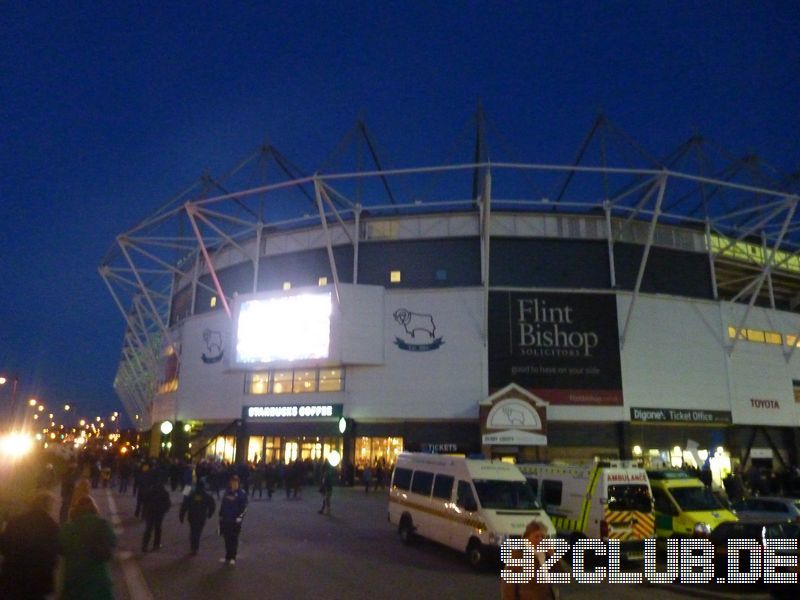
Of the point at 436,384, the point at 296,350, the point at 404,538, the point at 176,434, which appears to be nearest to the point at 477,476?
the point at 404,538

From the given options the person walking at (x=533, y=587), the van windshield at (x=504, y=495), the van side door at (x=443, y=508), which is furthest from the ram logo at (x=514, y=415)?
the person walking at (x=533, y=587)

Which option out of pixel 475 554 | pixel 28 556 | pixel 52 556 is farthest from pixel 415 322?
pixel 28 556

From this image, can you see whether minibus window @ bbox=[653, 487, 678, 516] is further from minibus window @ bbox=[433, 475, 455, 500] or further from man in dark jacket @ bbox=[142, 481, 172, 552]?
man in dark jacket @ bbox=[142, 481, 172, 552]

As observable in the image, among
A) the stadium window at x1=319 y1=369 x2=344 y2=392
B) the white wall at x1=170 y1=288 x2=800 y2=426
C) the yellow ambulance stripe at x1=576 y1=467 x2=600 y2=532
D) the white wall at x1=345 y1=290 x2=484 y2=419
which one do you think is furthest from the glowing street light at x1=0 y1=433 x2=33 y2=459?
the yellow ambulance stripe at x1=576 y1=467 x2=600 y2=532

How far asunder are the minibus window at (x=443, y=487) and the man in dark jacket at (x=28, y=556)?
32.4 feet

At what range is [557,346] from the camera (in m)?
35.6

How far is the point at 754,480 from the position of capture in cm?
2894

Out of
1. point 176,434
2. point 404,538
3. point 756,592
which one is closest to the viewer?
point 756,592

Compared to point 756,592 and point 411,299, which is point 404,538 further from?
point 411,299

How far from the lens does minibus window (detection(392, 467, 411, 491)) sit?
1692 cm

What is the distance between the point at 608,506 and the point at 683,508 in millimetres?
2352

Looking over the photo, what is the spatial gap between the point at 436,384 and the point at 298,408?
8768 mm

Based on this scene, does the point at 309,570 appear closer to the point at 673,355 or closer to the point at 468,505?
the point at 468,505

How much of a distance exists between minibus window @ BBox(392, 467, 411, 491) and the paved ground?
140cm
